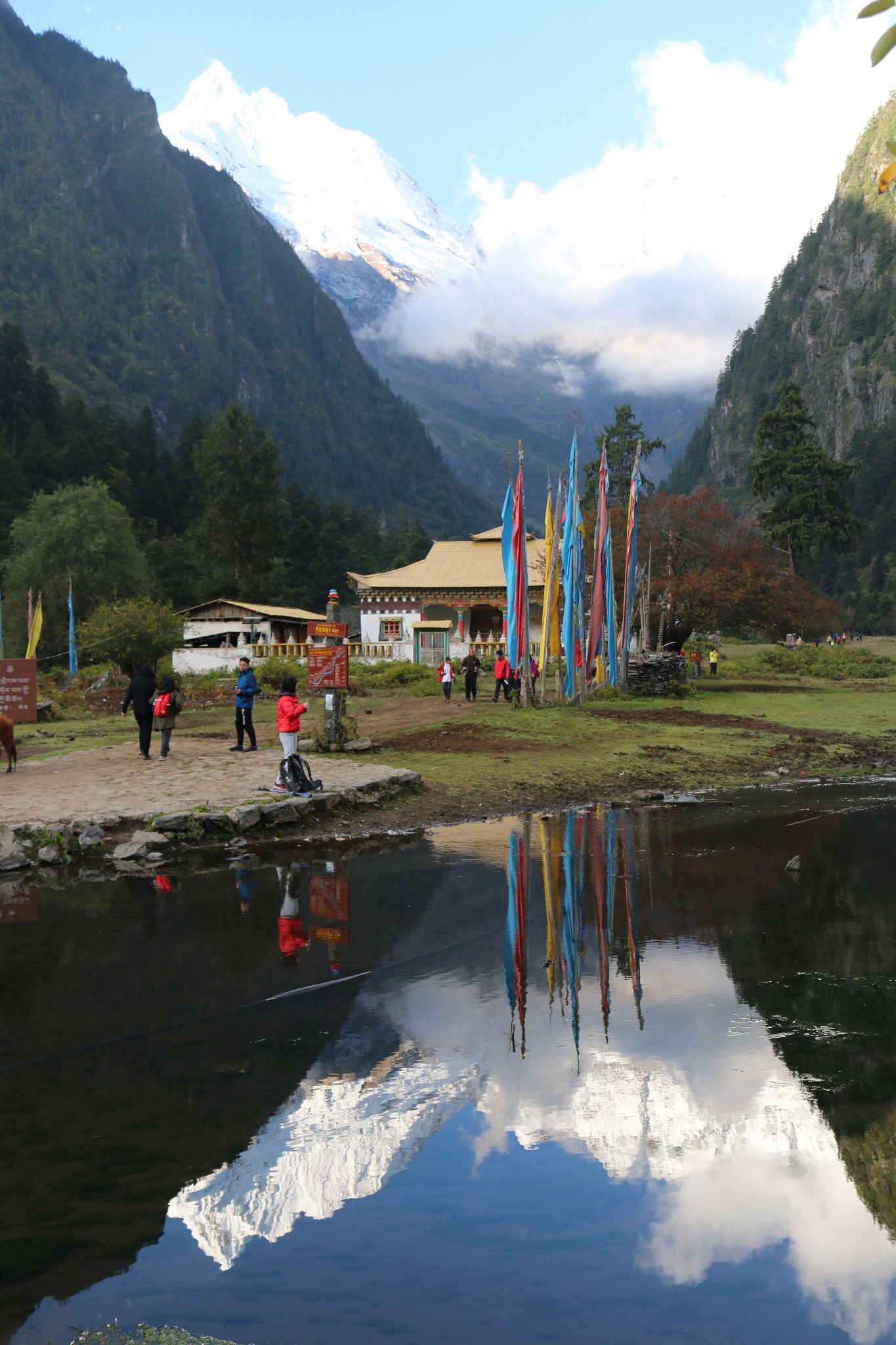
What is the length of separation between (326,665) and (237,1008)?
1072 cm

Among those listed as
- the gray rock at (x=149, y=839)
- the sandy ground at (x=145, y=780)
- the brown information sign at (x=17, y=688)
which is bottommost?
the gray rock at (x=149, y=839)

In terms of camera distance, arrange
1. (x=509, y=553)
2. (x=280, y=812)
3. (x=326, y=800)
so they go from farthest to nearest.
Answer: (x=509, y=553) → (x=326, y=800) → (x=280, y=812)

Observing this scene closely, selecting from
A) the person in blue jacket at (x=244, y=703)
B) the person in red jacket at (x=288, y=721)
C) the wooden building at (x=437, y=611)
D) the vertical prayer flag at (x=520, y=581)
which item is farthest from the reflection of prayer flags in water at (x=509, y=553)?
the wooden building at (x=437, y=611)

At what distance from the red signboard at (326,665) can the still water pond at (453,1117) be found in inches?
306

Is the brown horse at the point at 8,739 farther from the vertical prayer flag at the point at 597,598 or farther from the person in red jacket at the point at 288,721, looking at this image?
the vertical prayer flag at the point at 597,598

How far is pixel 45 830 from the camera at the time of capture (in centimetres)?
1205

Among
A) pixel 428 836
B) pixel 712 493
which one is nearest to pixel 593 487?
pixel 712 493

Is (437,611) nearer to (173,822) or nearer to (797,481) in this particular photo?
(797,481)

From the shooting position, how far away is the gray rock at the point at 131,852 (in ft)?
38.3

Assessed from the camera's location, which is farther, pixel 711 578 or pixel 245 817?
pixel 711 578

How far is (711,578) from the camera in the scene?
39.3 metres

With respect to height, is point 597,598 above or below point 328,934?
above

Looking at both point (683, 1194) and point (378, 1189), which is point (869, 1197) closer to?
point (683, 1194)

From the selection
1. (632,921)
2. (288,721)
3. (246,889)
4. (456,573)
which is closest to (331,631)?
(288,721)
